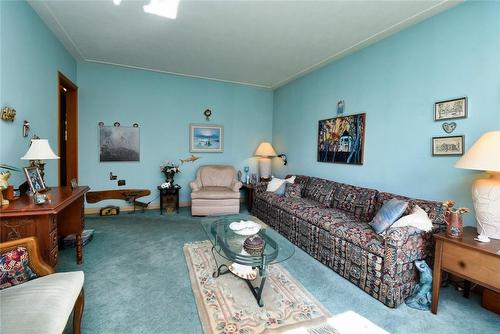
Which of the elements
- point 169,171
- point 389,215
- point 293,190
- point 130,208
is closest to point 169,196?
point 169,171

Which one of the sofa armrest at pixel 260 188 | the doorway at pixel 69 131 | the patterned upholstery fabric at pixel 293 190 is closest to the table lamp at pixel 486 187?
the patterned upholstery fabric at pixel 293 190

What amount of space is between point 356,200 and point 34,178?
3.43m

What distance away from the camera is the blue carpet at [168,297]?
1.70 m

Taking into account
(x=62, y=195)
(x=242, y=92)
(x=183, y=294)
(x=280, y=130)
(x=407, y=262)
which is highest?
(x=242, y=92)

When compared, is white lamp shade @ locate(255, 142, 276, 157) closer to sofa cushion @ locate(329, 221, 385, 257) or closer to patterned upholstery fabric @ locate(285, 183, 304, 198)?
patterned upholstery fabric @ locate(285, 183, 304, 198)

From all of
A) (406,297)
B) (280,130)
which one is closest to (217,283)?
(406,297)

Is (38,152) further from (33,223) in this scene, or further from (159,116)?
(159,116)

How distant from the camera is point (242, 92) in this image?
17.8ft

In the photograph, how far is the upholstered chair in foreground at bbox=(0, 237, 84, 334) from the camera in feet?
3.49

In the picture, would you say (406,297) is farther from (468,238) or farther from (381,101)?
(381,101)

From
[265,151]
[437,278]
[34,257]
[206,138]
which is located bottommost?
[437,278]

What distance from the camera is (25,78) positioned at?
2.43 meters

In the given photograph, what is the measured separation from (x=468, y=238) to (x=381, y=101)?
1.88 metres

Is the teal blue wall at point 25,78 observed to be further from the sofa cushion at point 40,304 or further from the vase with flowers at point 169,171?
the vase with flowers at point 169,171
